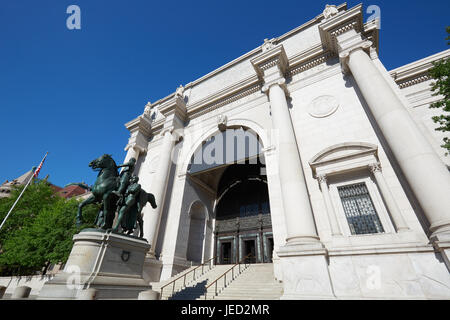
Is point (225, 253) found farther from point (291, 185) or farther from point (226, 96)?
point (226, 96)

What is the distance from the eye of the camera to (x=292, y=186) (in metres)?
8.20

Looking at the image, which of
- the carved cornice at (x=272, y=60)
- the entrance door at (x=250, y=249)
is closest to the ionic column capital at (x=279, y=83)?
the carved cornice at (x=272, y=60)

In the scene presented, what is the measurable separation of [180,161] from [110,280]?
10.5 meters

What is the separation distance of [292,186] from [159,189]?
8900mm

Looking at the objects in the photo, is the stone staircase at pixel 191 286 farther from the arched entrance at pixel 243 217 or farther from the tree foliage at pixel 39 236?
the tree foliage at pixel 39 236

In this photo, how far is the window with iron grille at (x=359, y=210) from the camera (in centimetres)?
748

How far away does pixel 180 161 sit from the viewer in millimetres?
15438

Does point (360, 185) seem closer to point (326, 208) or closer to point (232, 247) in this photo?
point (326, 208)

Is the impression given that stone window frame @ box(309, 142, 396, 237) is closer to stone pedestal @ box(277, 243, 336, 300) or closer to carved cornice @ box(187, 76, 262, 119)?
stone pedestal @ box(277, 243, 336, 300)

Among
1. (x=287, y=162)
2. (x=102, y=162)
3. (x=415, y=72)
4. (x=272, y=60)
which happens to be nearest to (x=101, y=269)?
(x=102, y=162)

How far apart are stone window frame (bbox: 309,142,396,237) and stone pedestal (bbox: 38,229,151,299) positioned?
7.21m

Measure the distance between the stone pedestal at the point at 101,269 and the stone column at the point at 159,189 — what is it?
5685mm

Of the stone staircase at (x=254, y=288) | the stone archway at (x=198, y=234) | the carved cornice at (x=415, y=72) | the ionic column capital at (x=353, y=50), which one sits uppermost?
the carved cornice at (x=415, y=72)
